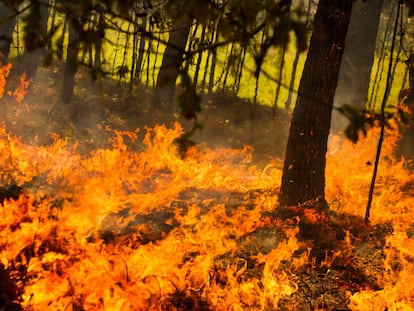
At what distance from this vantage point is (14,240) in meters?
5.00

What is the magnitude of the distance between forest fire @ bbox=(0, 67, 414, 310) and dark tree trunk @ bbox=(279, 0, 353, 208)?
0.48 meters

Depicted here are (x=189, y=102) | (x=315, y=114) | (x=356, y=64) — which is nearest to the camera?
(x=189, y=102)

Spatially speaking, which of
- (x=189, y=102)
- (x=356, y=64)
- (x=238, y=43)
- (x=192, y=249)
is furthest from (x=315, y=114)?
(x=356, y=64)

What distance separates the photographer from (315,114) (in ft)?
22.4

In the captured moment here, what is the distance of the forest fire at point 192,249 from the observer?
15.7 ft

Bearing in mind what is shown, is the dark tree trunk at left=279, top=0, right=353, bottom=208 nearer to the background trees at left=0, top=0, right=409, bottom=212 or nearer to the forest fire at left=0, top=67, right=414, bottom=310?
the background trees at left=0, top=0, right=409, bottom=212

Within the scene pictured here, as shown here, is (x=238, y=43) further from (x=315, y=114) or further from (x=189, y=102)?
(x=315, y=114)

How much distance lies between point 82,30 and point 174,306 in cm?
349

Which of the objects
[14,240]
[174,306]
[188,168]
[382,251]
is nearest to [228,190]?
[188,168]

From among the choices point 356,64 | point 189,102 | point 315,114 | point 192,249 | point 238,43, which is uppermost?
point 356,64

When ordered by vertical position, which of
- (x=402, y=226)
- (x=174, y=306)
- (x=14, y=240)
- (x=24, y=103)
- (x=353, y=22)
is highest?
(x=353, y=22)

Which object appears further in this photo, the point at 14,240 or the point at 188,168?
the point at 188,168

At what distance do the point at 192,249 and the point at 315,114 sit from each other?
316 centimetres

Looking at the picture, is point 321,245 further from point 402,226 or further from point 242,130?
point 242,130
